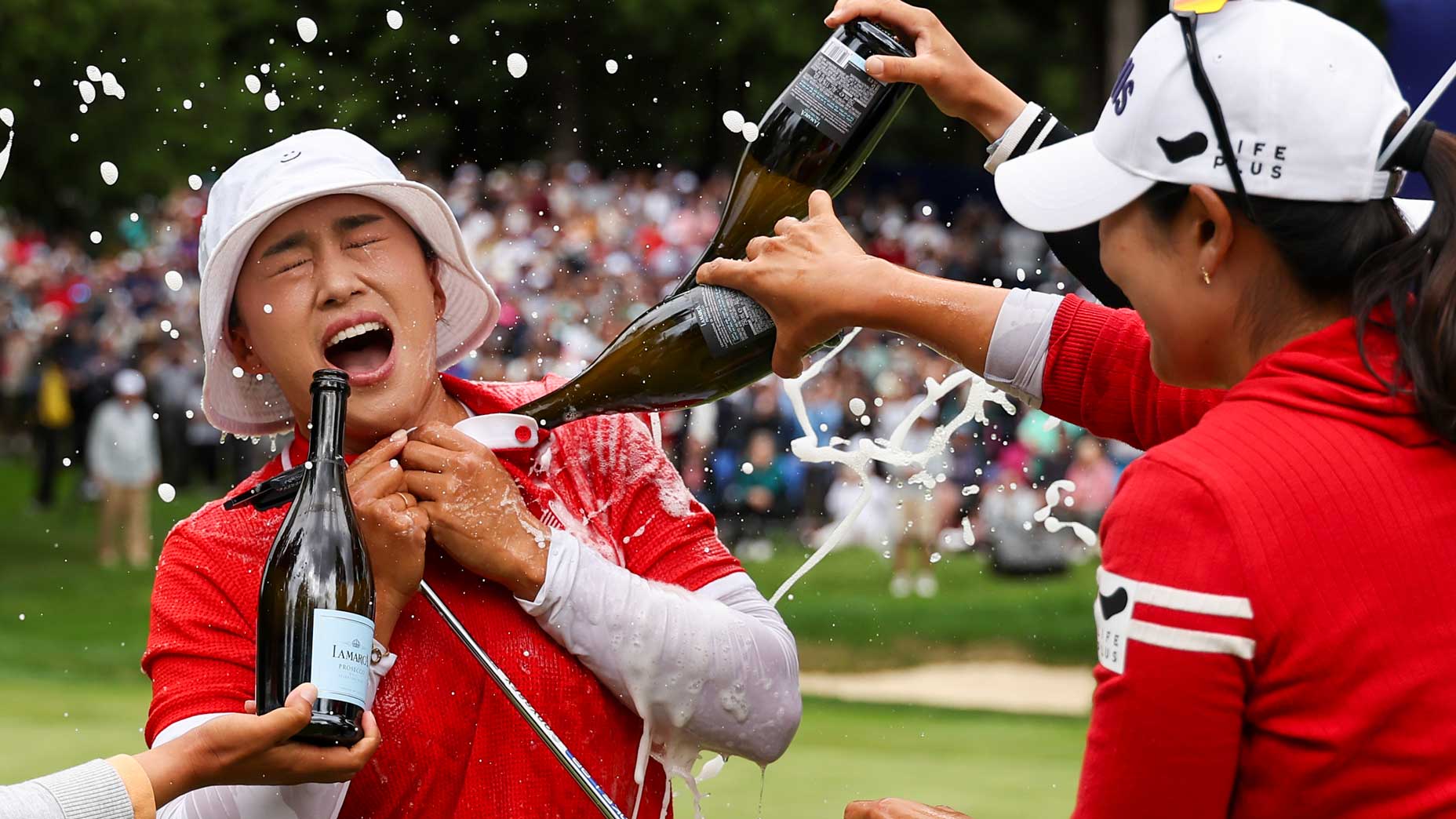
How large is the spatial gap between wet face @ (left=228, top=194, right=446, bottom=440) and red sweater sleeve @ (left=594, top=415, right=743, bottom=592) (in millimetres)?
387

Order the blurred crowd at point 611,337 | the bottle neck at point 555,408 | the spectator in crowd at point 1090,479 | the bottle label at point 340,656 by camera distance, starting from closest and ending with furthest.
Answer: the bottle label at point 340,656 < the bottle neck at point 555,408 < the spectator in crowd at point 1090,479 < the blurred crowd at point 611,337

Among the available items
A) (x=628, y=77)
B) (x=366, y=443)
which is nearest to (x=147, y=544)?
(x=628, y=77)

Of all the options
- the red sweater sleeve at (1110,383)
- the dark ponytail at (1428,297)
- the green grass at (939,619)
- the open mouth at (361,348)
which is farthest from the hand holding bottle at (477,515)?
the green grass at (939,619)

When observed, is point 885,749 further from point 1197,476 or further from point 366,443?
point 1197,476

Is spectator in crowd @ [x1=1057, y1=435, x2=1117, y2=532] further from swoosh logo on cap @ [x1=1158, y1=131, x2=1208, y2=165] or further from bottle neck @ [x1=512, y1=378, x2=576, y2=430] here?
swoosh logo on cap @ [x1=1158, y1=131, x2=1208, y2=165]

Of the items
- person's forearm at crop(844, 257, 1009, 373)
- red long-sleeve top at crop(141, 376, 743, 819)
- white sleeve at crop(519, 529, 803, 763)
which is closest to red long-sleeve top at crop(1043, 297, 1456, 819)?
person's forearm at crop(844, 257, 1009, 373)

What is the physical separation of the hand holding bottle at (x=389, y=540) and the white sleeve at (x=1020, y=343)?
3.37ft

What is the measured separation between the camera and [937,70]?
326cm

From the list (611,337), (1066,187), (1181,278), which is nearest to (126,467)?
(611,337)

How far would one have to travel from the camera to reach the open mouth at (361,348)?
3.03m

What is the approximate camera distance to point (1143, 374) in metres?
2.97

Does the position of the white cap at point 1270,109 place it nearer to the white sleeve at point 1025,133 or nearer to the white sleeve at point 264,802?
the white sleeve at point 1025,133

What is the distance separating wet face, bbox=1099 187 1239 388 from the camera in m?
2.27

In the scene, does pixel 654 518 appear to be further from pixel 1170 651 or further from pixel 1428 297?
pixel 1428 297
